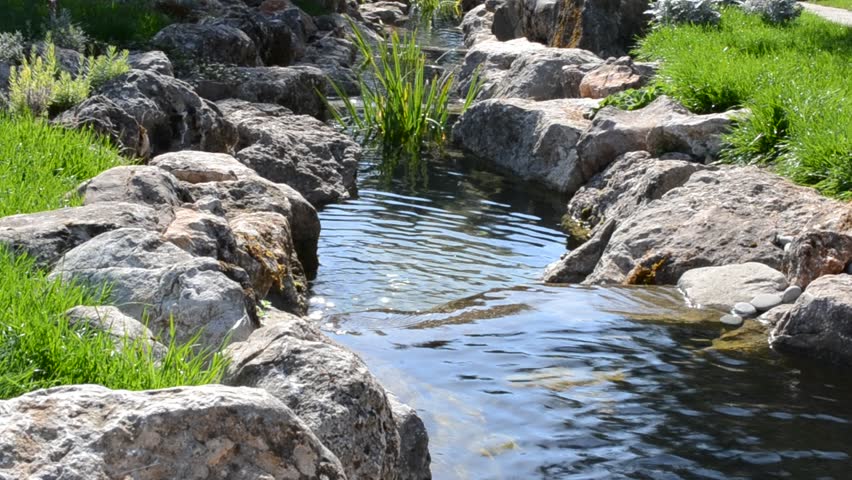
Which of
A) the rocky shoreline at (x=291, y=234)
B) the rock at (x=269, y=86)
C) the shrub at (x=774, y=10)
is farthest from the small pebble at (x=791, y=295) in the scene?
the shrub at (x=774, y=10)

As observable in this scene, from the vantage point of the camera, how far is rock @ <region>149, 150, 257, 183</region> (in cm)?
797

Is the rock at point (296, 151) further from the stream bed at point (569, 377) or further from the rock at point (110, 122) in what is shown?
the rock at point (110, 122)

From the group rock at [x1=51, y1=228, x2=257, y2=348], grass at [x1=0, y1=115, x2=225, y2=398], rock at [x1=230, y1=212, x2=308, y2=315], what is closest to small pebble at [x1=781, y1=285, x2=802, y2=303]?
rock at [x1=230, y1=212, x2=308, y2=315]

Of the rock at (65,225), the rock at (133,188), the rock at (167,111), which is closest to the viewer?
the rock at (65,225)

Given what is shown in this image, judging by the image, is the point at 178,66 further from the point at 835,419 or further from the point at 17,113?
the point at 835,419

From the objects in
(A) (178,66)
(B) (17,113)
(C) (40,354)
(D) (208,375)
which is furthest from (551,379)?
(A) (178,66)

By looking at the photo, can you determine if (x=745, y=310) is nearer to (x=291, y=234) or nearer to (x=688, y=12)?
(x=291, y=234)

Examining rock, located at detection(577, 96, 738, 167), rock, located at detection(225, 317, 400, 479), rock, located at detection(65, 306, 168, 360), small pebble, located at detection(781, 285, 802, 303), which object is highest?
rock, located at detection(577, 96, 738, 167)

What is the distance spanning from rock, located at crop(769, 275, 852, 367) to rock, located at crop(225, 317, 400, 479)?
11.6ft

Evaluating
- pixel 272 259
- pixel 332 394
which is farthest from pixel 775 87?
pixel 332 394

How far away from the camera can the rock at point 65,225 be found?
5141 millimetres

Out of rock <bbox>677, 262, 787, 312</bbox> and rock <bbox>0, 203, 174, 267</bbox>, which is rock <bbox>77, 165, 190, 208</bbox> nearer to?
rock <bbox>0, 203, 174, 267</bbox>

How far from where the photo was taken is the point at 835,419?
18.8ft

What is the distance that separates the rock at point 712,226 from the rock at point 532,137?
8.85 feet
